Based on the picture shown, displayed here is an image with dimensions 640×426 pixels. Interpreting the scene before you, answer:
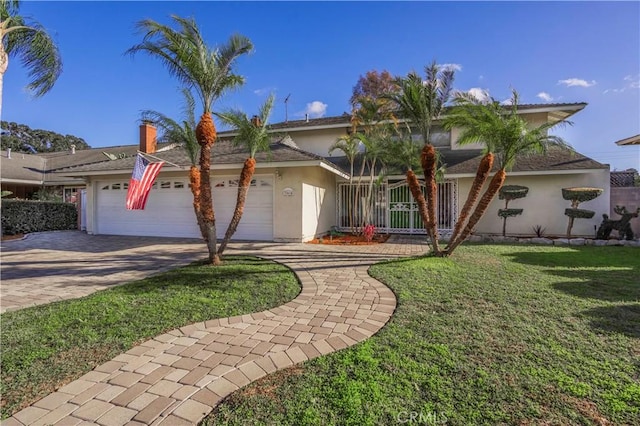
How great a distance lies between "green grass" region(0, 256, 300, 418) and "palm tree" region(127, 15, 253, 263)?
230cm

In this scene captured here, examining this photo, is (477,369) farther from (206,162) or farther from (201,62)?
(201,62)

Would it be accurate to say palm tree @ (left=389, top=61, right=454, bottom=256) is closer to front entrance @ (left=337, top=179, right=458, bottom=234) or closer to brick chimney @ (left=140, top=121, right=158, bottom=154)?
front entrance @ (left=337, top=179, right=458, bottom=234)

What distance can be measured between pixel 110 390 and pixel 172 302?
2.45 meters

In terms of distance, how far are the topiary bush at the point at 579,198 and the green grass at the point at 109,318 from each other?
484 inches

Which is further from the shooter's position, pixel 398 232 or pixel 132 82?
pixel 398 232

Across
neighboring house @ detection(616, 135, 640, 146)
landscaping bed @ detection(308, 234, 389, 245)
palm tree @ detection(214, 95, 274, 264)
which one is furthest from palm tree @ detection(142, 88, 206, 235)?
neighboring house @ detection(616, 135, 640, 146)

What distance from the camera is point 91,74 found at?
1111cm

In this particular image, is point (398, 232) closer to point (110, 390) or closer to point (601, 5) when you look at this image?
point (601, 5)

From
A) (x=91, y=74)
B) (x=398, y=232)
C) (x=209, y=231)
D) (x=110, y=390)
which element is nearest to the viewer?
(x=110, y=390)

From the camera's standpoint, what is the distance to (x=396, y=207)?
15977mm

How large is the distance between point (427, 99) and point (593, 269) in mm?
5888

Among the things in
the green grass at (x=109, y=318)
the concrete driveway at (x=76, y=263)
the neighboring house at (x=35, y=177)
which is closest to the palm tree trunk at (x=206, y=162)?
the green grass at (x=109, y=318)

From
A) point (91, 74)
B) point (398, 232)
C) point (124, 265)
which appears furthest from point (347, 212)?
point (91, 74)

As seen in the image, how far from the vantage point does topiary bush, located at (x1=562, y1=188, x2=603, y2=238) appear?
40.7 ft
